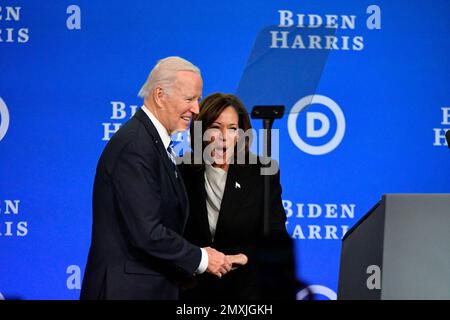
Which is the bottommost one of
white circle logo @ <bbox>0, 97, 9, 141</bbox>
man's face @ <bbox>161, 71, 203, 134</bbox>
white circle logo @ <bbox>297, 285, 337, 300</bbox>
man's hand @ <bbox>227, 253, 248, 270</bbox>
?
white circle logo @ <bbox>297, 285, 337, 300</bbox>

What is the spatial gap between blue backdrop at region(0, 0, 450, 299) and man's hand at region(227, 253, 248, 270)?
1219 mm

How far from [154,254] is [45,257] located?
6.11 feet

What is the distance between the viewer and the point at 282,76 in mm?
4312

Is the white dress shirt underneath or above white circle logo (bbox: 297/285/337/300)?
above

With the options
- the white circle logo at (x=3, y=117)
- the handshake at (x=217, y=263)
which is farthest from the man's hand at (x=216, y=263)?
the white circle logo at (x=3, y=117)

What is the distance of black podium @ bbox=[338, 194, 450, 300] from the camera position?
2.10m

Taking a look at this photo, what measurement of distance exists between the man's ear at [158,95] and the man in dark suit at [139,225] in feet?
0.32

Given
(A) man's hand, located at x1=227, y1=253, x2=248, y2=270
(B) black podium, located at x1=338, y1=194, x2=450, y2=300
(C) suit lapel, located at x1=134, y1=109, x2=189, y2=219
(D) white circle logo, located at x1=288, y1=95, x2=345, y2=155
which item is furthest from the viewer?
(D) white circle logo, located at x1=288, y1=95, x2=345, y2=155

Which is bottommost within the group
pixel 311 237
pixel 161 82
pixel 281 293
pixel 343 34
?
pixel 281 293

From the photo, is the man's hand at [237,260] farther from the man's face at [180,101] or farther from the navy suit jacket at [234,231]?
the man's face at [180,101]

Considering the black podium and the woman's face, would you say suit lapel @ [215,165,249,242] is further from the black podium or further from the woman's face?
the black podium

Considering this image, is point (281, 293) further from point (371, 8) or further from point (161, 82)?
point (371, 8)

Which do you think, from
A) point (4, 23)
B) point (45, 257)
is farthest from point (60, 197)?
point (4, 23)

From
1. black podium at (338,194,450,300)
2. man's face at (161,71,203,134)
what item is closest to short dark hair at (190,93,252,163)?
man's face at (161,71,203,134)
